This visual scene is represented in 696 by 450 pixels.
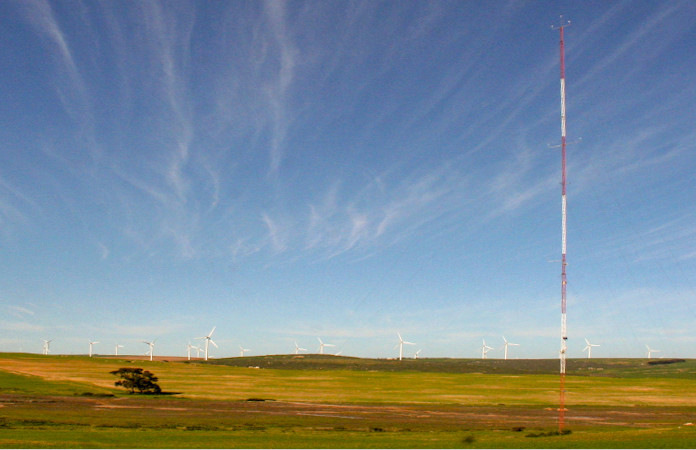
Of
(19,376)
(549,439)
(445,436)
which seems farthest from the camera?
(19,376)

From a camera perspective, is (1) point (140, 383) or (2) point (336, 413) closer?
(2) point (336, 413)

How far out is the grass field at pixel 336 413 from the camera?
43531mm

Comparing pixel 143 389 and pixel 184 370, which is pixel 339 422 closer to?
pixel 143 389

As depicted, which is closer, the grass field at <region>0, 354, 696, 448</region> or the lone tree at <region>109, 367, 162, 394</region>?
the grass field at <region>0, 354, 696, 448</region>

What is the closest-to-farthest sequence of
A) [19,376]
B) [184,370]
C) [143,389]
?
[143,389] → [19,376] → [184,370]

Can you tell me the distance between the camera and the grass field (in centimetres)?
4353

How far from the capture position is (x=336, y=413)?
82312 mm

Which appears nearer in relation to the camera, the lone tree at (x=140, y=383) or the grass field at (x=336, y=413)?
the grass field at (x=336, y=413)

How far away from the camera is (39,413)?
70250 millimetres

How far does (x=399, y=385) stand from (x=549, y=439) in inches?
4646

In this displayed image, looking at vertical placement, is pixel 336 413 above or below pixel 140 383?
above

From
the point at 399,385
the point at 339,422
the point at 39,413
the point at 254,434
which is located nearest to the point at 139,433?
Result: the point at 254,434

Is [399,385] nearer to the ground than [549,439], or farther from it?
nearer to the ground

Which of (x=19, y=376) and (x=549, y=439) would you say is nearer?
(x=549, y=439)
